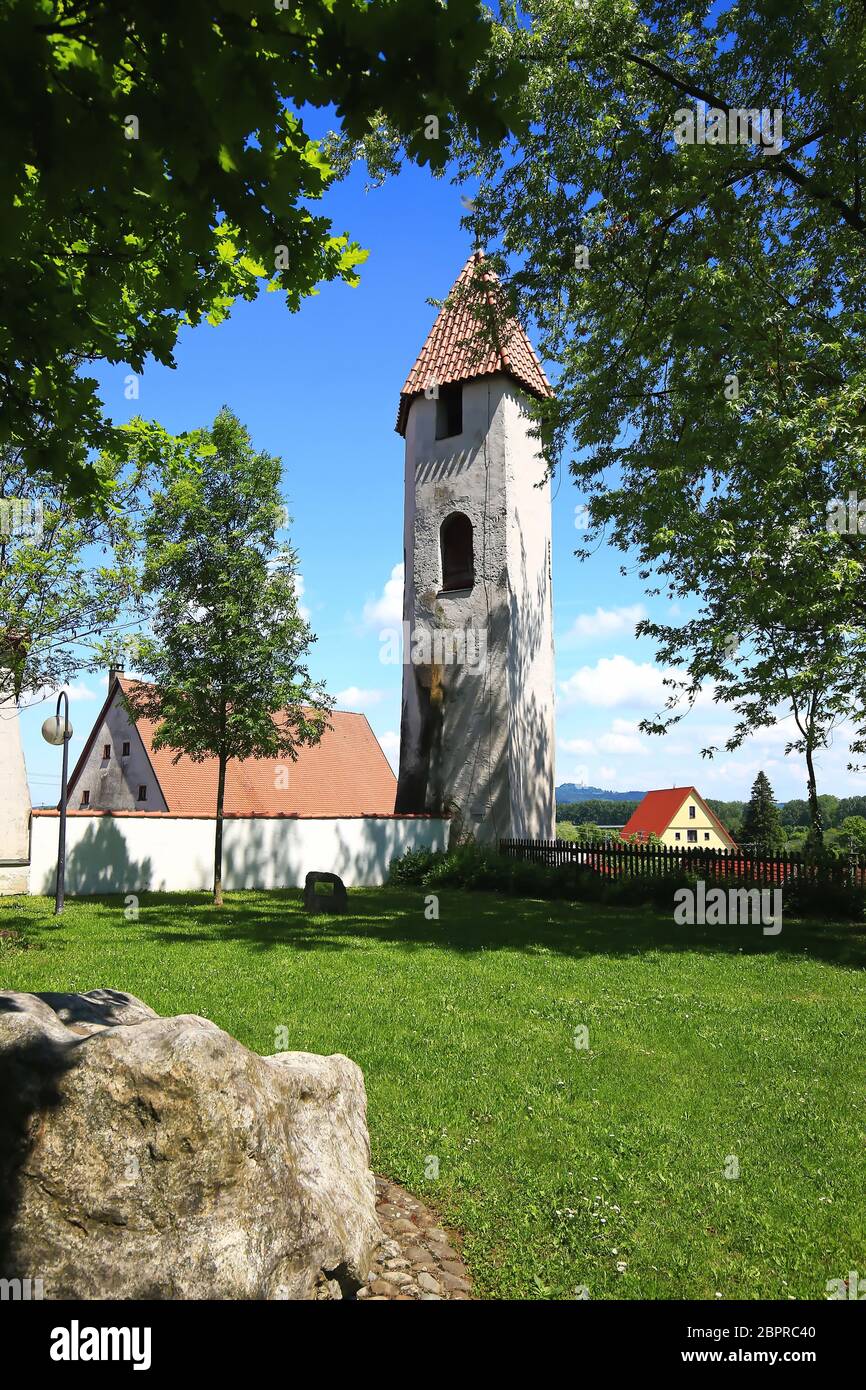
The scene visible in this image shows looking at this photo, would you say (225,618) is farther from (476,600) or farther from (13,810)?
(476,600)

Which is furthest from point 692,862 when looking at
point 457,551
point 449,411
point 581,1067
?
point 449,411

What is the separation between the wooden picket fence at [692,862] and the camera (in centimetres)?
1669

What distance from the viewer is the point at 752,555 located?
491 inches

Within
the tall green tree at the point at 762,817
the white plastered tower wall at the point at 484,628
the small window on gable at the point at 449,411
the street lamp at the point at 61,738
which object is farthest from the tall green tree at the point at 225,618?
the tall green tree at the point at 762,817

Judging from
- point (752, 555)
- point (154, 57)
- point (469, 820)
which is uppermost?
point (752, 555)

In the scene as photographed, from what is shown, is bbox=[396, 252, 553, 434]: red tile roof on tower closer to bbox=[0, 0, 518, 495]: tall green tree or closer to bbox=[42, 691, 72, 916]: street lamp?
bbox=[42, 691, 72, 916]: street lamp

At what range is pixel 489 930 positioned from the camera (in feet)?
46.5

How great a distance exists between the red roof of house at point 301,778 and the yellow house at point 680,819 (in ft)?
66.0

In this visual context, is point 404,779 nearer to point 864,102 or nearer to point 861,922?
point 861,922

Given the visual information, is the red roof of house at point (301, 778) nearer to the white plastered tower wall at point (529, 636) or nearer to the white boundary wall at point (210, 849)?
the white boundary wall at point (210, 849)

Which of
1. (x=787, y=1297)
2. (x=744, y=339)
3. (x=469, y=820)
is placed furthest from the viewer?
(x=469, y=820)

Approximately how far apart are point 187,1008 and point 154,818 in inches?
507

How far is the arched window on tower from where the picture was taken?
24.1m
